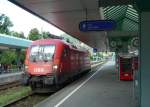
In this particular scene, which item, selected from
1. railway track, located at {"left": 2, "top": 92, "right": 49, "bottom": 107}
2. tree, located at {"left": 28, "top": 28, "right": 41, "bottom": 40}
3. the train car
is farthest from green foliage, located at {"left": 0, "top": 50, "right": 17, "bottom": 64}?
tree, located at {"left": 28, "top": 28, "right": 41, "bottom": 40}

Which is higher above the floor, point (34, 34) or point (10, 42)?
point (34, 34)

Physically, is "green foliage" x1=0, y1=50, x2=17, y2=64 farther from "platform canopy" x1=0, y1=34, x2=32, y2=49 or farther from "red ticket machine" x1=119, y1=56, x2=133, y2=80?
"red ticket machine" x1=119, y1=56, x2=133, y2=80

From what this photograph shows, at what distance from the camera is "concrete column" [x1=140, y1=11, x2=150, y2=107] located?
1055 centimetres

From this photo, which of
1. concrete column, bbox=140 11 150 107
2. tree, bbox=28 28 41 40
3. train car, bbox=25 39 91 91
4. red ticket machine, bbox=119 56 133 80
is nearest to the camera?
concrete column, bbox=140 11 150 107

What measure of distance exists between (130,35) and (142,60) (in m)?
26.1

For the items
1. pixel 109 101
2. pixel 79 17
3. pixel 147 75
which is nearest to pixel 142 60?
pixel 147 75

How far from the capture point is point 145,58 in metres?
10.5

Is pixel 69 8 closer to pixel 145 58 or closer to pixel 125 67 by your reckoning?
pixel 125 67

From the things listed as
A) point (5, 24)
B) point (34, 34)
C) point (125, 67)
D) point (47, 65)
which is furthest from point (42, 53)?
point (34, 34)

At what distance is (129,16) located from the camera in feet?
82.3

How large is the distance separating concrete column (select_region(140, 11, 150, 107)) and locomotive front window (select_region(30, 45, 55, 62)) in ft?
29.6

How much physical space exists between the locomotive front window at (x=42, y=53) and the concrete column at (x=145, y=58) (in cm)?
901

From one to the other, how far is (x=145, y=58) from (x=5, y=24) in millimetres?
77884

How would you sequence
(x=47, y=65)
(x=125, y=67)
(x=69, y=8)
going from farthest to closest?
(x=125, y=67)
(x=47, y=65)
(x=69, y=8)
